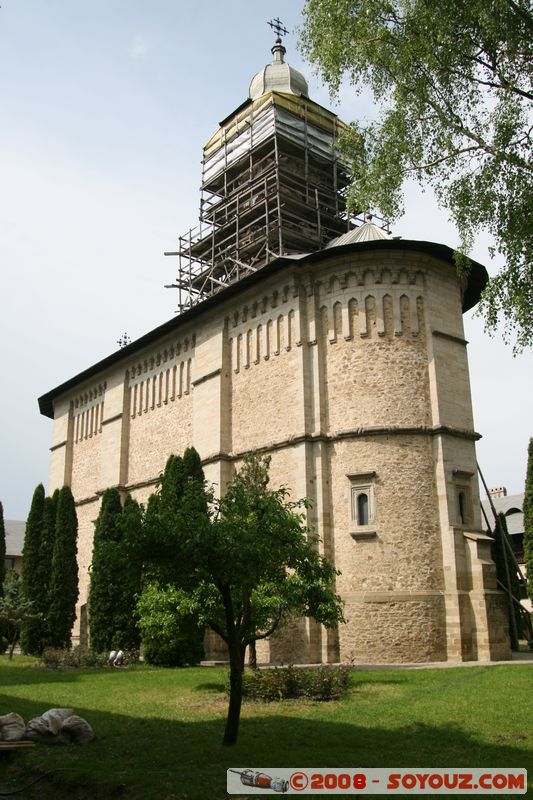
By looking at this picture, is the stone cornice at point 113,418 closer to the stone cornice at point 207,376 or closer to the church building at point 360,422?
the church building at point 360,422

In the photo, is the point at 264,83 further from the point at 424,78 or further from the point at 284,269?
the point at 424,78

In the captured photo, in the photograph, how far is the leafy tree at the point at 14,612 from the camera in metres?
23.8

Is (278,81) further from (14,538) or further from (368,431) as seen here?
(14,538)

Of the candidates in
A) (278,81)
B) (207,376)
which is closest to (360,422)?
(207,376)

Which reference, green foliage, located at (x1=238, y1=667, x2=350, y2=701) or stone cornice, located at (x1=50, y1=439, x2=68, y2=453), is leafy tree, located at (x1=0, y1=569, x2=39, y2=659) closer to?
stone cornice, located at (x1=50, y1=439, x2=68, y2=453)

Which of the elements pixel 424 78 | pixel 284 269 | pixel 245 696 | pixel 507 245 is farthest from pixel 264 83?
pixel 245 696

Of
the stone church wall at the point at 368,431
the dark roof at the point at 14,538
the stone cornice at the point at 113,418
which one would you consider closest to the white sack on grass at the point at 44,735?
the stone church wall at the point at 368,431

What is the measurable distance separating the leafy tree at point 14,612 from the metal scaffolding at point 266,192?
15.5m

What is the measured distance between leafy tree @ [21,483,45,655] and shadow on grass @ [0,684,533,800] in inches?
651

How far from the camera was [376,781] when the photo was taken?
287 inches

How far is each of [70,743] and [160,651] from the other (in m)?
10.6

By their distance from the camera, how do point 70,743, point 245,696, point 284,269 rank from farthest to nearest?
point 284,269, point 245,696, point 70,743

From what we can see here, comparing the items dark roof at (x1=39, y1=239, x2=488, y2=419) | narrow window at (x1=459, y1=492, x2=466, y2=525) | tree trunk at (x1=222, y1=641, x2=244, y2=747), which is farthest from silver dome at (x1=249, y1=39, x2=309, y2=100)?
tree trunk at (x1=222, y1=641, x2=244, y2=747)

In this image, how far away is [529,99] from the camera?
37.9ft
